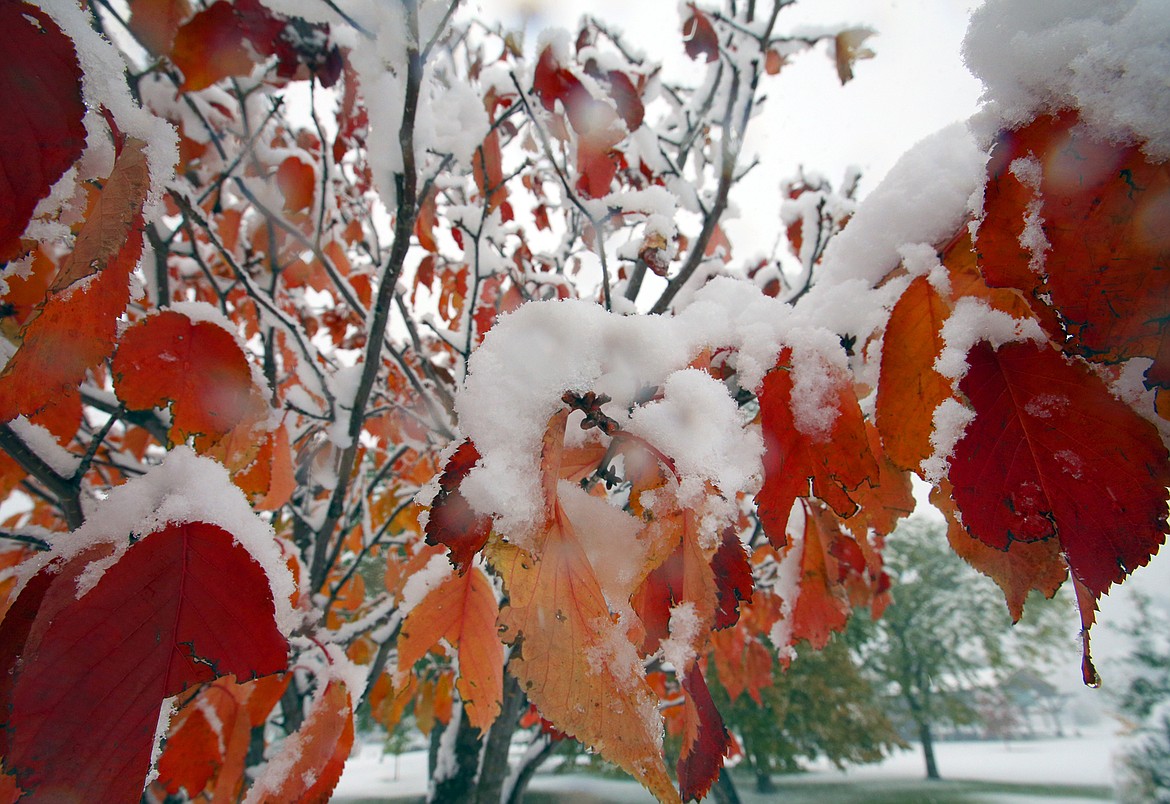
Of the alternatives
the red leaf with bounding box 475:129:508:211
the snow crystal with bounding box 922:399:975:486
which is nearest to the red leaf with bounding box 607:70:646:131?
the red leaf with bounding box 475:129:508:211

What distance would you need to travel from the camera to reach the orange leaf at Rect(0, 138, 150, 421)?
0.44 metres

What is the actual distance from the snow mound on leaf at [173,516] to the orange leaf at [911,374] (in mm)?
629

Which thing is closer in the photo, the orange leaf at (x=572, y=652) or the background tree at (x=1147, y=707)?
the orange leaf at (x=572, y=652)

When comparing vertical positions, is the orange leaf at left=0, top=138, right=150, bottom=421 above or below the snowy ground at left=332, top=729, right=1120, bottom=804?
above

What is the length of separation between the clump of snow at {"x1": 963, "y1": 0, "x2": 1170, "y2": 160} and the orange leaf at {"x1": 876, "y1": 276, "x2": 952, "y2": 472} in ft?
0.52

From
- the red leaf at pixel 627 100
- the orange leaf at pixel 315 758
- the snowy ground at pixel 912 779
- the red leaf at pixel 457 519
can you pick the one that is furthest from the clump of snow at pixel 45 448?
the snowy ground at pixel 912 779

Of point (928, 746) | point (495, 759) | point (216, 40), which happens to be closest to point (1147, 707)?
point (495, 759)

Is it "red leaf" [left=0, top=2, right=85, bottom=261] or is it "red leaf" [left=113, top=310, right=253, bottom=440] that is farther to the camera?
"red leaf" [left=113, top=310, right=253, bottom=440]

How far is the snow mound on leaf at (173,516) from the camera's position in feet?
1.69

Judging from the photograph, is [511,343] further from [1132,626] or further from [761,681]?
[1132,626]

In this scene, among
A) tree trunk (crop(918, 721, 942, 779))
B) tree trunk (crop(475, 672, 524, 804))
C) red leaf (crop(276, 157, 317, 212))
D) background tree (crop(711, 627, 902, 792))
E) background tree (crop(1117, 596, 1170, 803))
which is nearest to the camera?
red leaf (crop(276, 157, 317, 212))

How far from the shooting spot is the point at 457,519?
44 centimetres

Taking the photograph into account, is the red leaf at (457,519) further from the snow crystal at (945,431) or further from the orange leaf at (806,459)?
the snow crystal at (945,431)

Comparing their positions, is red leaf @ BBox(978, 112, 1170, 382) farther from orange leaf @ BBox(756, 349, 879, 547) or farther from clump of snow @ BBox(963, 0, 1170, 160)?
orange leaf @ BBox(756, 349, 879, 547)
